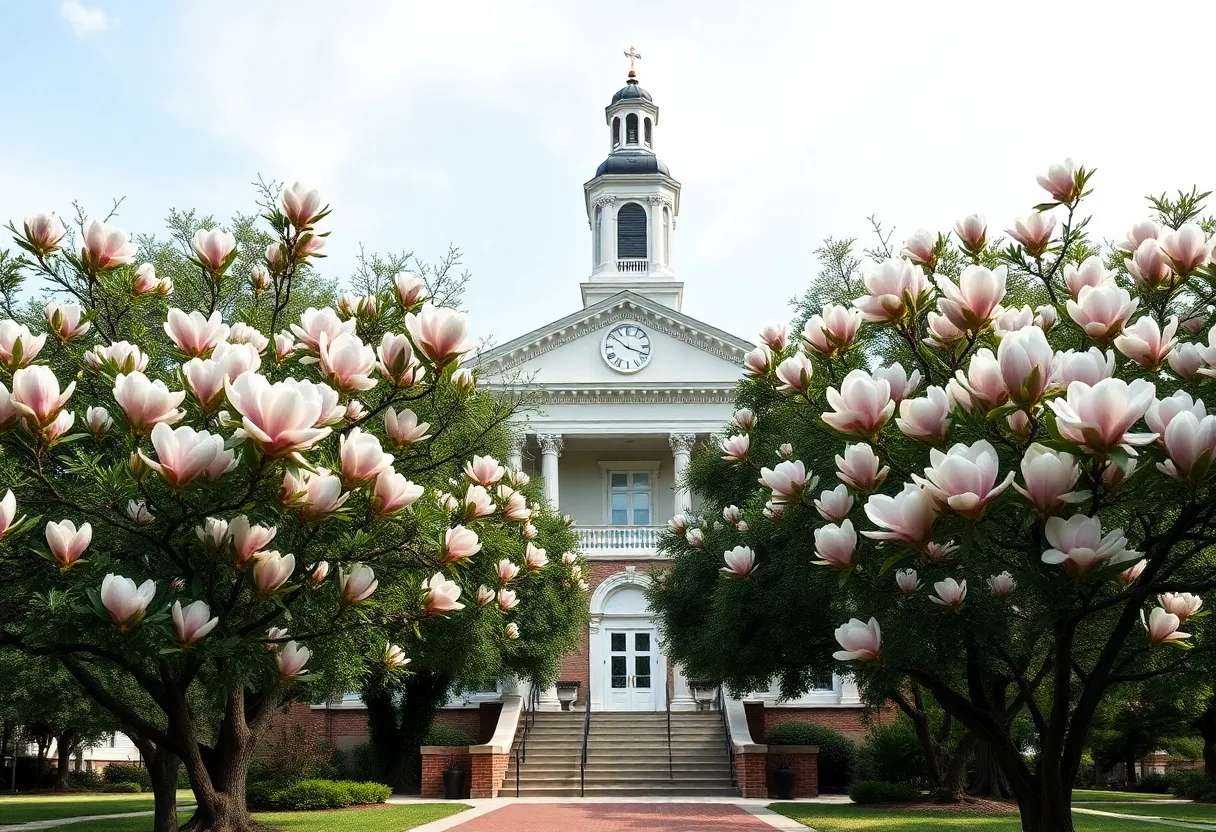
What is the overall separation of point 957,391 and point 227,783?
1121 centimetres

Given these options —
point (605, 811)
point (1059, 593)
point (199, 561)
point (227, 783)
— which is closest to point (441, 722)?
point (605, 811)

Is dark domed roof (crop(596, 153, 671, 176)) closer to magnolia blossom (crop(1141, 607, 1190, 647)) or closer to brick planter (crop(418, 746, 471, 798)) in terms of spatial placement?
brick planter (crop(418, 746, 471, 798))

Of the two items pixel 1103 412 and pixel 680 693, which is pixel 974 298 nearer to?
pixel 1103 412

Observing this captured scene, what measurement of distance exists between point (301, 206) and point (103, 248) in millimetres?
1179

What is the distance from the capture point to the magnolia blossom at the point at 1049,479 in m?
3.99

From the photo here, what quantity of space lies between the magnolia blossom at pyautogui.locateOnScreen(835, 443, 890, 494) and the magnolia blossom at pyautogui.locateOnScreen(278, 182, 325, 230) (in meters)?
3.70

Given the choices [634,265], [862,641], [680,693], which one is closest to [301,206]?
[862,641]

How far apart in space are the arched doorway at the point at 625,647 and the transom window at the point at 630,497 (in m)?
3.77

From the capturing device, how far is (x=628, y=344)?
Answer: 39.4 m

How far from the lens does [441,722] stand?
110ft

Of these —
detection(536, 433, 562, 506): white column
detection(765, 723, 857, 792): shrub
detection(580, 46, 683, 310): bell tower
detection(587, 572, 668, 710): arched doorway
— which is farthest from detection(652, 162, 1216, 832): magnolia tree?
detection(580, 46, 683, 310): bell tower

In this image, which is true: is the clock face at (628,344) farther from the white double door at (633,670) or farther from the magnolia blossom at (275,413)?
the magnolia blossom at (275,413)

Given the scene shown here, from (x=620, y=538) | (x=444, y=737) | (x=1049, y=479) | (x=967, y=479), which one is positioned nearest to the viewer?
(x=967, y=479)

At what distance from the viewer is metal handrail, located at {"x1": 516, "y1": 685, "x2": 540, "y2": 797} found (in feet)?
89.0
